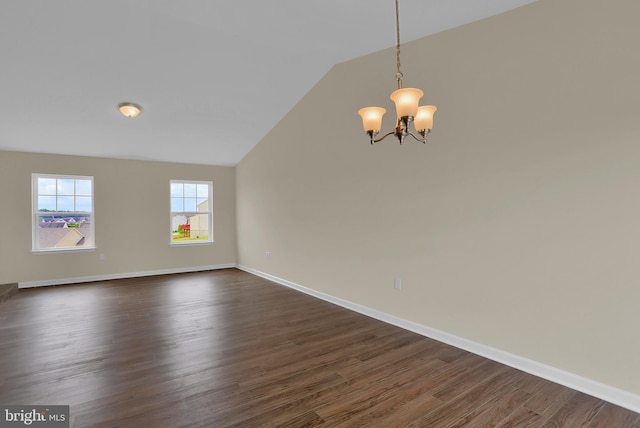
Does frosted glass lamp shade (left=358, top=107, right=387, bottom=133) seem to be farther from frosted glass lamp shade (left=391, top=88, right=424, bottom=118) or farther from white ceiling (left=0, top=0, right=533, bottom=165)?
white ceiling (left=0, top=0, right=533, bottom=165)

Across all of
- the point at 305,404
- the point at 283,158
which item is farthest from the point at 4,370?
the point at 283,158

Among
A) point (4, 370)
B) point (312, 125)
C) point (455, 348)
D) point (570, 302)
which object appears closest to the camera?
point (570, 302)

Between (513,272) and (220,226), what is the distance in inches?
231

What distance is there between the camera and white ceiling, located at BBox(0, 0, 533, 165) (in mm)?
2768

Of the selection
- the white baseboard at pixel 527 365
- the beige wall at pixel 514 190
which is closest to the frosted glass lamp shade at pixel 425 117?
the beige wall at pixel 514 190

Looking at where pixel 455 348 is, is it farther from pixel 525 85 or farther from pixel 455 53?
pixel 455 53

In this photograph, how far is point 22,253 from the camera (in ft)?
17.4

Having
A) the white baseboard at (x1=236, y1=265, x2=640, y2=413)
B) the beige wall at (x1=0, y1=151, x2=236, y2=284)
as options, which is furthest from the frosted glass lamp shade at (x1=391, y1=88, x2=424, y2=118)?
the beige wall at (x1=0, y1=151, x2=236, y2=284)

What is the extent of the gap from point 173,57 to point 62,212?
13.0ft

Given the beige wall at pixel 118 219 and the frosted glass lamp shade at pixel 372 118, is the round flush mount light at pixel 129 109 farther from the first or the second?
the frosted glass lamp shade at pixel 372 118

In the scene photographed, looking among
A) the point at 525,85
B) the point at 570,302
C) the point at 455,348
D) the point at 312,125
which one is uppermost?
the point at 312,125

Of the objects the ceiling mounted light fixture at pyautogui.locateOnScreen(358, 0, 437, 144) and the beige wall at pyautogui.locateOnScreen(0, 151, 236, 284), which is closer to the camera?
the ceiling mounted light fixture at pyautogui.locateOnScreen(358, 0, 437, 144)

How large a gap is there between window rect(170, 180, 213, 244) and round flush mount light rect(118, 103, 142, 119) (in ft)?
8.02

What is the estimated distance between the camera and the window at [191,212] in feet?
21.8
